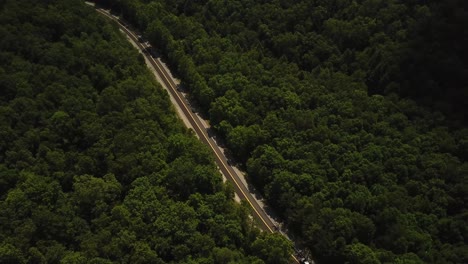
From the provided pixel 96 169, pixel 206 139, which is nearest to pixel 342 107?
pixel 206 139

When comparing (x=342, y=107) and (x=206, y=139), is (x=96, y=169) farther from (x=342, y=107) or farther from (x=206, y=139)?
(x=342, y=107)

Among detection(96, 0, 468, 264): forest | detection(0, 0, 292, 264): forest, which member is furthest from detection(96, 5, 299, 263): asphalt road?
detection(0, 0, 292, 264): forest

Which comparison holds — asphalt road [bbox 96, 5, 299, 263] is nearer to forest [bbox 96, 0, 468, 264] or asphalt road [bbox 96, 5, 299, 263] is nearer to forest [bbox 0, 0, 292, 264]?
forest [bbox 96, 0, 468, 264]

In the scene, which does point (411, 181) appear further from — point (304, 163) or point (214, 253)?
point (214, 253)

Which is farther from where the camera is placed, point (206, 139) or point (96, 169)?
point (206, 139)

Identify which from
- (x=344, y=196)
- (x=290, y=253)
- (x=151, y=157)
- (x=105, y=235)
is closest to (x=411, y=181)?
(x=344, y=196)

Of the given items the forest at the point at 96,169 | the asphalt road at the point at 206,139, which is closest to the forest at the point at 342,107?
the asphalt road at the point at 206,139

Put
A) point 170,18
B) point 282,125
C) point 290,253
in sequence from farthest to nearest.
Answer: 1. point 170,18
2. point 282,125
3. point 290,253
